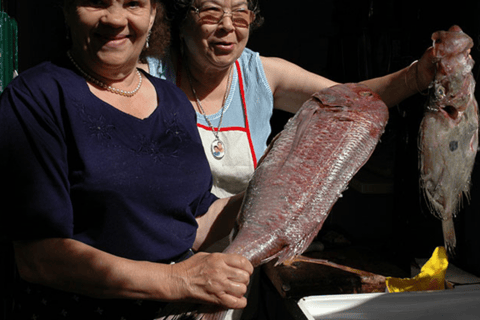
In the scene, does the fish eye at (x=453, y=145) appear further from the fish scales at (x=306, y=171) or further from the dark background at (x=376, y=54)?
the dark background at (x=376, y=54)

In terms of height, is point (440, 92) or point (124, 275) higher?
point (440, 92)

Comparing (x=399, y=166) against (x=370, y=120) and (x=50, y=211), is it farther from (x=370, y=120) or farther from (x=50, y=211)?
(x=50, y=211)

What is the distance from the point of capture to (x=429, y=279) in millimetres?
2523

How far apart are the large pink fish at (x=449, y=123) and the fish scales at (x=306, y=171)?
203 millimetres

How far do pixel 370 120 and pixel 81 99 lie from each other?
1075mm

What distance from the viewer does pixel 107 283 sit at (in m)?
1.43

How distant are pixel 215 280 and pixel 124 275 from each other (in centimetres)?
27

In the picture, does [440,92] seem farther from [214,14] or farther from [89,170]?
[89,170]

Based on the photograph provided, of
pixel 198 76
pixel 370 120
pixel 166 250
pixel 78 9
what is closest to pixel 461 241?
pixel 370 120

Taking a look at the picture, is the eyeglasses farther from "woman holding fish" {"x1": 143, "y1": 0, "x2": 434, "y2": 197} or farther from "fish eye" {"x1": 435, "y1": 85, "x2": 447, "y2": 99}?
"fish eye" {"x1": 435, "y1": 85, "x2": 447, "y2": 99}

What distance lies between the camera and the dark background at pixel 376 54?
3.17 m

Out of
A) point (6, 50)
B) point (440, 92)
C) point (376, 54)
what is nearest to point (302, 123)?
point (440, 92)

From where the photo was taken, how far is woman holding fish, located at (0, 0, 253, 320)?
1392 mm

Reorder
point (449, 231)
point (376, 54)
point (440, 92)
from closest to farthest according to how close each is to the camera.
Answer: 1. point (440, 92)
2. point (449, 231)
3. point (376, 54)
